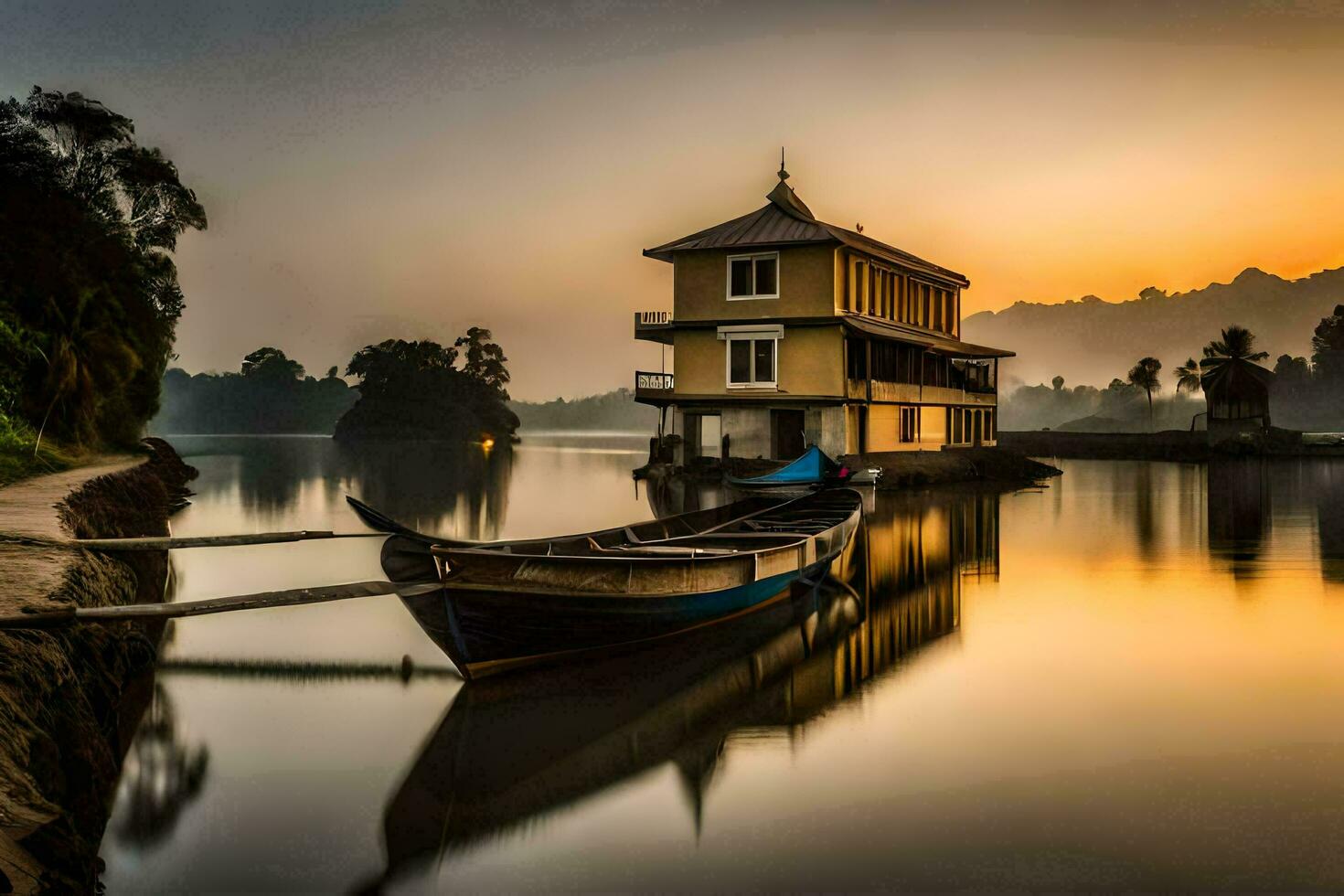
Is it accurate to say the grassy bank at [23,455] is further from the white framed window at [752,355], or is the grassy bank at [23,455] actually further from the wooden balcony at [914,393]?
the wooden balcony at [914,393]

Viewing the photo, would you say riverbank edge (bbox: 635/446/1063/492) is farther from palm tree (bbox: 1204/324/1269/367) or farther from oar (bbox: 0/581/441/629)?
palm tree (bbox: 1204/324/1269/367)

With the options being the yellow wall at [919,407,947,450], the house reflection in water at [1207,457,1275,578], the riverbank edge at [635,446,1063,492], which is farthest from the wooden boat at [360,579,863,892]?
the yellow wall at [919,407,947,450]

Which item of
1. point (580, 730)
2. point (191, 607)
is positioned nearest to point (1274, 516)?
point (580, 730)

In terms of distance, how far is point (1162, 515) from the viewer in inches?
1173

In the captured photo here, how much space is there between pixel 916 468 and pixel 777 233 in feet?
32.9

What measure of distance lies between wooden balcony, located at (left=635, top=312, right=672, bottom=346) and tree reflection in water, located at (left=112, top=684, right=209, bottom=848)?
30664mm

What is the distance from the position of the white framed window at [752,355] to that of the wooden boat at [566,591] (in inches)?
908

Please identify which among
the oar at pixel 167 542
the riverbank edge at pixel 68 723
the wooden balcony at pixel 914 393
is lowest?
the riverbank edge at pixel 68 723

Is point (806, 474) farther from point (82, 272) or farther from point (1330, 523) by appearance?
point (82, 272)

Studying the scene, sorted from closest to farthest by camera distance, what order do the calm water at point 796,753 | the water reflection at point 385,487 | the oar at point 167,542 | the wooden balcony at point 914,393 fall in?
the calm water at point 796,753, the oar at point 167,542, the water reflection at point 385,487, the wooden balcony at point 914,393

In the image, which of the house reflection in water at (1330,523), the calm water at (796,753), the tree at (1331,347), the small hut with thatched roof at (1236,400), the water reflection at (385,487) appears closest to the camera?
the calm water at (796,753)

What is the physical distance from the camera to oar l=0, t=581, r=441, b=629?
7.98 m

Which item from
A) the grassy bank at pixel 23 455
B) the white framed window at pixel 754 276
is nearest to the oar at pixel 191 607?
the grassy bank at pixel 23 455

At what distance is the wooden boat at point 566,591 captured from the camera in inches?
395
